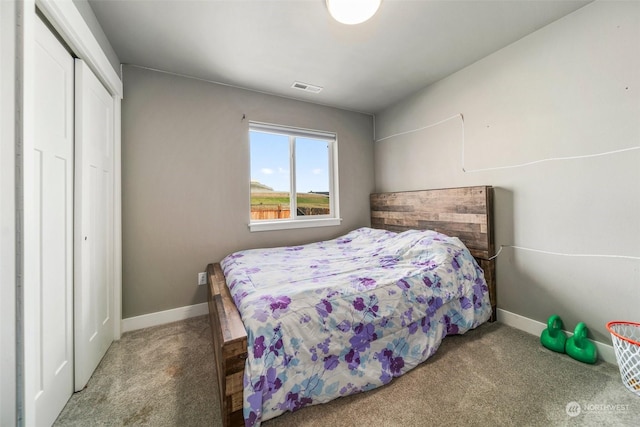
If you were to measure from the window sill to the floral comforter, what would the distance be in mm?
545

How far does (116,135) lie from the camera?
2.02 m

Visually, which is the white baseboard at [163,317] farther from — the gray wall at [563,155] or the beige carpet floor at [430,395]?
the gray wall at [563,155]

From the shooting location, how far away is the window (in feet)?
9.32

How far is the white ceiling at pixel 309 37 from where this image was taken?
1.61 m

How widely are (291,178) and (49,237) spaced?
215 cm

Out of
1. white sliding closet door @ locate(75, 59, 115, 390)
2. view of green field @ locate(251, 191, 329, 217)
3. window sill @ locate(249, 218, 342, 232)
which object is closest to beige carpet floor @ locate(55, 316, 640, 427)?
white sliding closet door @ locate(75, 59, 115, 390)

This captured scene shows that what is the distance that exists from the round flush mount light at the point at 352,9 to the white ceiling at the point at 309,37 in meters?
0.12

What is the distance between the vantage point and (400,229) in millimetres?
2936

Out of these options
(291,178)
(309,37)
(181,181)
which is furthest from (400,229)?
(181,181)

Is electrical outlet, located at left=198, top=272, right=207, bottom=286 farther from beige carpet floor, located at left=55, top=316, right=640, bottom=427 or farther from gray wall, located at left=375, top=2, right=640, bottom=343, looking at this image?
gray wall, located at left=375, top=2, right=640, bottom=343

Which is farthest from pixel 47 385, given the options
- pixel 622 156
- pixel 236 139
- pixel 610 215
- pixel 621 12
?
pixel 621 12

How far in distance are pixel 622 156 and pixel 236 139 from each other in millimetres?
3033

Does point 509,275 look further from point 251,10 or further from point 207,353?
point 251,10

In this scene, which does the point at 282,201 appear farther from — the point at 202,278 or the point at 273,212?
the point at 202,278
